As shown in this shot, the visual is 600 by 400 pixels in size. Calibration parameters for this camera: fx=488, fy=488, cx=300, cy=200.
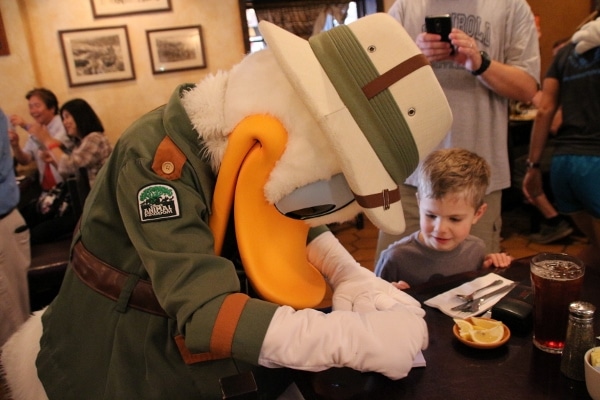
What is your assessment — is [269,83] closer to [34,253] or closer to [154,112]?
[154,112]

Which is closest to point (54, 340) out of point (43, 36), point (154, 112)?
Result: point (154, 112)

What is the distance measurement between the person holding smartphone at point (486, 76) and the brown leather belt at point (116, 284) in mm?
970

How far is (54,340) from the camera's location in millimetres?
949

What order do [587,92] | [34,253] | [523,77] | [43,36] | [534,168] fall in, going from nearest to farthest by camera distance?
[523,77] < [587,92] < [534,168] < [34,253] < [43,36]

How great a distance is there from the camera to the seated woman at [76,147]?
9.99 ft

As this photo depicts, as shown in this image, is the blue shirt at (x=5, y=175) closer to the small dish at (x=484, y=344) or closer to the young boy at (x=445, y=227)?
the young boy at (x=445, y=227)

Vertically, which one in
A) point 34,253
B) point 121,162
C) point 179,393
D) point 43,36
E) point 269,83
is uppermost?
point 43,36

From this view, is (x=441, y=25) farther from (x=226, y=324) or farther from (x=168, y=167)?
(x=226, y=324)

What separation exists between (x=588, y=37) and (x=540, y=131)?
0.48 metres

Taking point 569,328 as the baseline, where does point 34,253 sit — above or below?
below

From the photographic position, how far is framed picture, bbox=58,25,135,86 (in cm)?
378

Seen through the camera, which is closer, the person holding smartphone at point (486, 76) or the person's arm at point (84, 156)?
the person holding smartphone at point (486, 76)

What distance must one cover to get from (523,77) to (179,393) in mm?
1439

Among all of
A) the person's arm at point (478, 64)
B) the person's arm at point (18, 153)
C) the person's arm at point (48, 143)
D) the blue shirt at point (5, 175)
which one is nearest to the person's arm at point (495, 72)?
the person's arm at point (478, 64)
